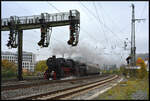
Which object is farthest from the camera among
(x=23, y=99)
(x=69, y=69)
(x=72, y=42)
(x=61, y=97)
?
(x=69, y=69)

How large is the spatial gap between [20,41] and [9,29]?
77.6 inches

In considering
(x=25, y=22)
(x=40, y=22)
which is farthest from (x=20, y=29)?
(x=40, y=22)

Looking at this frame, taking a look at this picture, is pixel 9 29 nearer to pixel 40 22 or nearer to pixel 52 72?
pixel 40 22

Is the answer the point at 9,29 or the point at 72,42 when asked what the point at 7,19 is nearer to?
the point at 9,29

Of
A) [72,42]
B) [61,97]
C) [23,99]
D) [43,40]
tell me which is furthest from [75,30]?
[23,99]

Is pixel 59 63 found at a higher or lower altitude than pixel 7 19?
lower

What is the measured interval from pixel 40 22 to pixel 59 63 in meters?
5.65

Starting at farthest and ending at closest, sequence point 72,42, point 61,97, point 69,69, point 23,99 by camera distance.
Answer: point 69,69 → point 72,42 → point 61,97 → point 23,99

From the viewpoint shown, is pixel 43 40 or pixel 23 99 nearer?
pixel 23 99

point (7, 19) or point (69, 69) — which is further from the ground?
point (7, 19)

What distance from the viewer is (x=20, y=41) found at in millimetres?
26094

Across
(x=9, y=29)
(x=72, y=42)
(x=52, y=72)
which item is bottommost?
(x=52, y=72)

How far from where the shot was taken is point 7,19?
2619 centimetres

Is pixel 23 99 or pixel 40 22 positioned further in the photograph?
pixel 40 22
